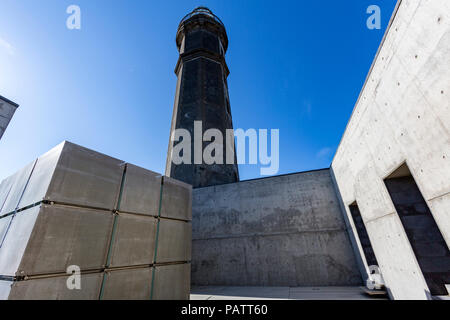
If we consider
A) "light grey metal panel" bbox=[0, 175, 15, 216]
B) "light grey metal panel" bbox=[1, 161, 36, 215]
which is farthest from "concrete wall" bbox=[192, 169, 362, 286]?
"light grey metal panel" bbox=[1, 161, 36, 215]

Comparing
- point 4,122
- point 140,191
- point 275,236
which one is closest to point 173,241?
point 140,191

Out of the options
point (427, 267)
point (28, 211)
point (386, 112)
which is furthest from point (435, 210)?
point (28, 211)

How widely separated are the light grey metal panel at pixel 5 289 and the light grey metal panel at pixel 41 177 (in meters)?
0.97

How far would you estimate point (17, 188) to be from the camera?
3.37 metres

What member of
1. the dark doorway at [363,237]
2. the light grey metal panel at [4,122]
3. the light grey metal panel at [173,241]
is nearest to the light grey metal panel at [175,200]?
the light grey metal panel at [173,241]

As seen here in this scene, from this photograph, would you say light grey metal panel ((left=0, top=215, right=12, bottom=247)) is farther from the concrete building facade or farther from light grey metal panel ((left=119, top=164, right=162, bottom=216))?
the concrete building facade

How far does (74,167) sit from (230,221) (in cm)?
706

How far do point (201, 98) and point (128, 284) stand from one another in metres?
13.2

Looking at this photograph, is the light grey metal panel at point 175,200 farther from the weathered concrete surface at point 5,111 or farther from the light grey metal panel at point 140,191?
the weathered concrete surface at point 5,111

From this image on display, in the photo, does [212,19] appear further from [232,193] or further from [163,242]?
[163,242]

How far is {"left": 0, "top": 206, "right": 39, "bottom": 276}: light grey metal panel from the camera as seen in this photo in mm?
2297

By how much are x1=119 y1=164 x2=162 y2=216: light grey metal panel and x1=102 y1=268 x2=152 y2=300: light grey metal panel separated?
101 centimetres

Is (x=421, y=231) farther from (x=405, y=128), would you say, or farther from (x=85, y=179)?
(x=85, y=179)
